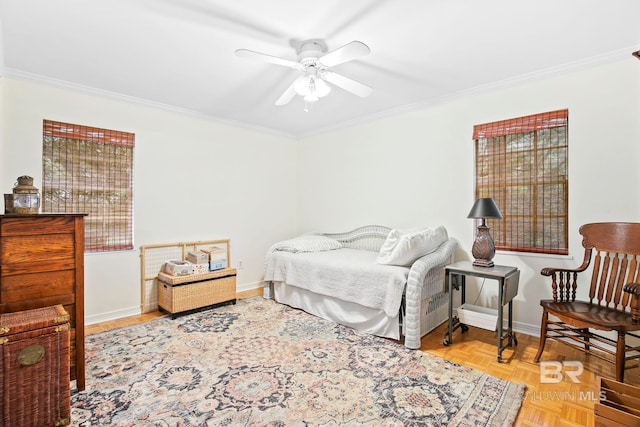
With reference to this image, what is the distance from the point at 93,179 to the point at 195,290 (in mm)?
1593

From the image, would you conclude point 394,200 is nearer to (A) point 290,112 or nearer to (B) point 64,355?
(A) point 290,112

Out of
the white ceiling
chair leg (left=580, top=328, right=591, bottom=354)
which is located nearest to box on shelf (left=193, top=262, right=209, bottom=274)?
the white ceiling

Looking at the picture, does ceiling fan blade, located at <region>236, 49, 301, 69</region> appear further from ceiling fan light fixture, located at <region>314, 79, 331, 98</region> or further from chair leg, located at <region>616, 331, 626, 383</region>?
chair leg, located at <region>616, 331, 626, 383</region>

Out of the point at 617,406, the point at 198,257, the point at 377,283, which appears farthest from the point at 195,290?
the point at 617,406

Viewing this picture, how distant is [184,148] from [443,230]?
3256 millimetres

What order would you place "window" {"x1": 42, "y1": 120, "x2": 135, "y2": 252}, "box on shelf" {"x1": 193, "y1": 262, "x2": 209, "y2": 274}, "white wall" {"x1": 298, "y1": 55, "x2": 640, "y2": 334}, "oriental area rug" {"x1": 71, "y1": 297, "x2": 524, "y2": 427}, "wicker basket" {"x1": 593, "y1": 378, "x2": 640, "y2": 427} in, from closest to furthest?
"wicker basket" {"x1": 593, "y1": 378, "x2": 640, "y2": 427} → "oriental area rug" {"x1": 71, "y1": 297, "x2": 524, "y2": 427} → "white wall" {"x1": 298, "y1": 55, "x2": 640, "y2": 334} → "window" {"x1": 42, "y1": 120, "x2": 135, "y2": 252} → "box on shelf" {"x1": 193, "y1": 262, "x2": 209, "y2": 274}

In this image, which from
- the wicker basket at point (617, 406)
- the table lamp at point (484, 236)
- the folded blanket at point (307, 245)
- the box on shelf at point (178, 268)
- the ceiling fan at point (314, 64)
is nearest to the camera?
the wicker basket at point (617, 406)

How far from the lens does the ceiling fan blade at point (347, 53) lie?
200 cm

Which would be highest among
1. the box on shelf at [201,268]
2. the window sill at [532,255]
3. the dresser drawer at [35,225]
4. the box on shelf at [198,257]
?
the dresser drawer at [35,225]

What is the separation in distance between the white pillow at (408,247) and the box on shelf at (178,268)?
7.01 ft

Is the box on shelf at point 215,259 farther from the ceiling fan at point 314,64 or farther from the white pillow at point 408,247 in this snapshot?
the ceiling fan at point 314,64

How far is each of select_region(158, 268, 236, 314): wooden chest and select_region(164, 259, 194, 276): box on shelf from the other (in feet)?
0.20

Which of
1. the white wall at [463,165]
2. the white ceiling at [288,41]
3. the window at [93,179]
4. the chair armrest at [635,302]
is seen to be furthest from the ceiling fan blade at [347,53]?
the window at [93,179]

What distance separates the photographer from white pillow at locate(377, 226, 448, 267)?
9.40 ft
